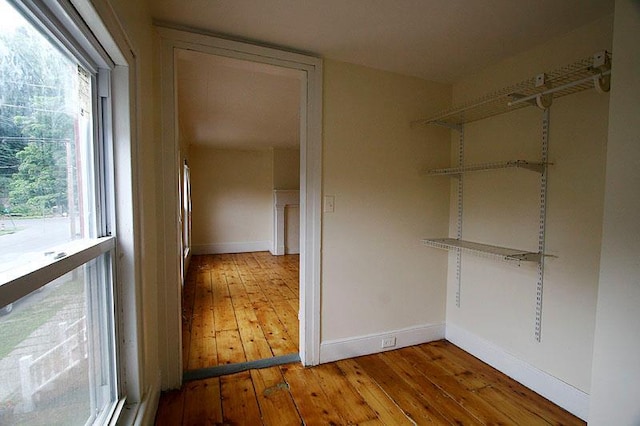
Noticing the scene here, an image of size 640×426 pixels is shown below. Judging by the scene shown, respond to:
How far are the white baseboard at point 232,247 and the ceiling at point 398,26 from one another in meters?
4.59

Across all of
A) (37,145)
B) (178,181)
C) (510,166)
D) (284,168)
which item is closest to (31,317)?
(37,145)

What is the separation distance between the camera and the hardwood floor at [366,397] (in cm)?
168

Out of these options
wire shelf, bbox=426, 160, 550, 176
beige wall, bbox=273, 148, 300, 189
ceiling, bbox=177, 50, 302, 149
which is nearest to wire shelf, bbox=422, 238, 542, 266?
wire shelf, bbox=426, 160, 550, 176

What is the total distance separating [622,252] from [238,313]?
119 inches

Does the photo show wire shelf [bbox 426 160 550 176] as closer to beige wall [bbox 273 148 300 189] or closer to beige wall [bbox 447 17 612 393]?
beige wall [bbox 447 17 612 393]

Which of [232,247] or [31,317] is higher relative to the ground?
[31,317]

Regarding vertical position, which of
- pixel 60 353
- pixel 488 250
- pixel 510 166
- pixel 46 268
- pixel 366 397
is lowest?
pixel 366 397

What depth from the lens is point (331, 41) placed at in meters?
1.91

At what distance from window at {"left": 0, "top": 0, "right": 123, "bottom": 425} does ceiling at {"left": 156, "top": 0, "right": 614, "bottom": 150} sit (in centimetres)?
84

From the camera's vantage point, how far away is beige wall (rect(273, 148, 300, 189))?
6.48 m

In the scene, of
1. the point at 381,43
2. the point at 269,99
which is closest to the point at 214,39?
the point at 381,43

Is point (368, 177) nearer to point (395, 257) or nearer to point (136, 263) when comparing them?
point (395, 257)

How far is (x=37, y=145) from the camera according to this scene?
2.48ft

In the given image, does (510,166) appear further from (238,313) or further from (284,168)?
(284,168)
